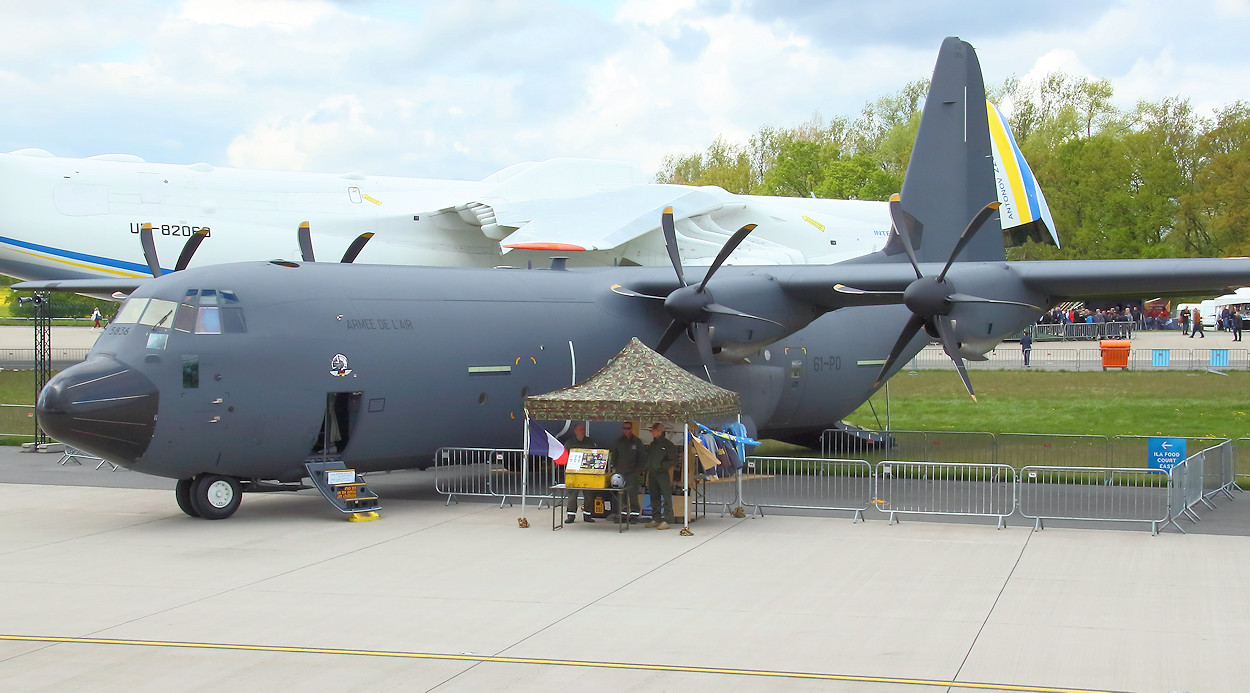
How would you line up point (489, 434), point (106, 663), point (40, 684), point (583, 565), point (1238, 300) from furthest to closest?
point (1238, 300) < point (489, 434) < point (583, 565) < point (106, 663) < point (40, 684)

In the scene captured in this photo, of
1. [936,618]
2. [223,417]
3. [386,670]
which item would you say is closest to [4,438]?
[223,417]

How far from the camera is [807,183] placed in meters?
80.9

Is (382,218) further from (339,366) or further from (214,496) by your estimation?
(214,496)

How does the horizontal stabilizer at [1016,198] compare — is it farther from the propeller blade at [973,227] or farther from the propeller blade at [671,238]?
the propeller blade at [671,238]

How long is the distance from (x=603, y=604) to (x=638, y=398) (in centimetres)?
450

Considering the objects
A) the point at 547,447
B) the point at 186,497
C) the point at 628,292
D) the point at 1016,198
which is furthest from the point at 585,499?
the point at 1016,198

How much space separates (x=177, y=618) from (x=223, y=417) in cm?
472

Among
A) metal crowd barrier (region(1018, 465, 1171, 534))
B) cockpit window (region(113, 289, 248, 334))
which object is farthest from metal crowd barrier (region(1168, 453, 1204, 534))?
cockpit window (region(113, 289, 248, 334))

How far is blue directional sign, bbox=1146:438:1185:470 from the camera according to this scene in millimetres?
17797

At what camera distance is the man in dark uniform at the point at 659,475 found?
49.3 ft

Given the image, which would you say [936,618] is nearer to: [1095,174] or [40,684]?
[40,684]

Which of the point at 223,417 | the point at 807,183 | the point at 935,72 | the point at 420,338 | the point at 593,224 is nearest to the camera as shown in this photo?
the point at 223,417

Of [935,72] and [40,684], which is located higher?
[935,72]

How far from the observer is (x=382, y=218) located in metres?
31.4
